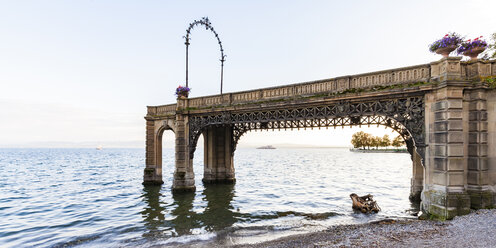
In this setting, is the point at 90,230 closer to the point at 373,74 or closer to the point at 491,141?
the point at 373,74

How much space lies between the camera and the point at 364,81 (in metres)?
15.9

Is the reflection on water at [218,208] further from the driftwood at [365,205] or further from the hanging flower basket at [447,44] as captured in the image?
the hanging flower basket at [447,44]

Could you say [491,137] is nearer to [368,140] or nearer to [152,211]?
[152,211]

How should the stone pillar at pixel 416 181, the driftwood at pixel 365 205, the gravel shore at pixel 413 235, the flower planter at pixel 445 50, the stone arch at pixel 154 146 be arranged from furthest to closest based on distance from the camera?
the stone arch at pixel 154 146 < the stone pillar at pixel 416 181 < the driftwood at pixel 365 205 < the flower planter at pixel 445 50 < the gravel shore at pixel 413 235

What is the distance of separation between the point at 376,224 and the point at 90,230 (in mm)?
15974

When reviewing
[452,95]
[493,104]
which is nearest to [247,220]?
[452,95]

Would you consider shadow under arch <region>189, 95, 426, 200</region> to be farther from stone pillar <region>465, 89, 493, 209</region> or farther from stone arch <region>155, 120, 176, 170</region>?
stone arch <region>155, 120, 176, 170</region>

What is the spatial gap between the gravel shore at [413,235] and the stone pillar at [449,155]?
2.24 feet

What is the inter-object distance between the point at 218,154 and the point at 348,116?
1557 cm

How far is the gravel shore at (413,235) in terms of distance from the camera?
384 inches

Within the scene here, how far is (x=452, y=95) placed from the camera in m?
12.8

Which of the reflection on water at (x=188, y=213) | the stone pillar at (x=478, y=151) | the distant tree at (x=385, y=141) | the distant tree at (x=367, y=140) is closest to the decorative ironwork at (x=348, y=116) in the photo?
the stone pillar at (x=478, y=151)

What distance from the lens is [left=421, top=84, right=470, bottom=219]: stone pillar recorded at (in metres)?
12.7

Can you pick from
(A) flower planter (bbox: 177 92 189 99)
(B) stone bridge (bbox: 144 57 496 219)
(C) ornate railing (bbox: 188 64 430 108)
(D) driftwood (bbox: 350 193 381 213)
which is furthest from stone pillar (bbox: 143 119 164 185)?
(D) driftwood (bbox: 350 193 381 213)
